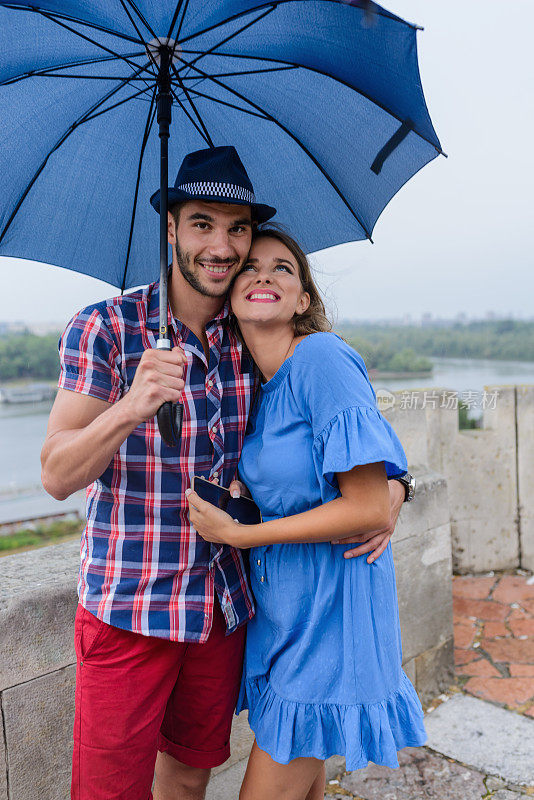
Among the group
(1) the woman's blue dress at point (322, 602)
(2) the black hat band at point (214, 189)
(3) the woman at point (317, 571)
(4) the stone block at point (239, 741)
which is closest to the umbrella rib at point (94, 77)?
(2) the black hat band at point (214, 189)

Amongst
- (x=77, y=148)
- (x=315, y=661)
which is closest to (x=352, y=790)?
(x=315, y=661)

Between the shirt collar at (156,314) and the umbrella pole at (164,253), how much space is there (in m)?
0.17

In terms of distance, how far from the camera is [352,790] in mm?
2768

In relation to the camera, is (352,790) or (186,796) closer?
(186,796)

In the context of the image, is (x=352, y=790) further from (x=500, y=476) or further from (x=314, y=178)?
(x=500, y=476)

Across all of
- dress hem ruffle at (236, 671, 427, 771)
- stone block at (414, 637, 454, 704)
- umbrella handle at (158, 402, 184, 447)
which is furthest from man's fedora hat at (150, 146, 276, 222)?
stone block at (414, 637, 454, 704)

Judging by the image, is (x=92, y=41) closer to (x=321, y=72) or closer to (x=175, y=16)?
(x=175, y=16)

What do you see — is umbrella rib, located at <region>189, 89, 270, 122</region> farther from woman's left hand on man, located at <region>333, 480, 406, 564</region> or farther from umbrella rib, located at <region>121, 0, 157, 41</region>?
woman's left hand on man, located at <region>333, 480, 406, 564</region>

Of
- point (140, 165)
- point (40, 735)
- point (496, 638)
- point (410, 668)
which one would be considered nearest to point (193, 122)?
point (140, 165)

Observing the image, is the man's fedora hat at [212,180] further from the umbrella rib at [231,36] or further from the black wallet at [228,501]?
the black wallet at [228,501]

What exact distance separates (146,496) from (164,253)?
0.65 meters

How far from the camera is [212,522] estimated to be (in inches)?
65.4

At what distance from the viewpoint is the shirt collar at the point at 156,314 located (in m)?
1.74

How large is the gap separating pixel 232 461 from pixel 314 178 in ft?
3.32
